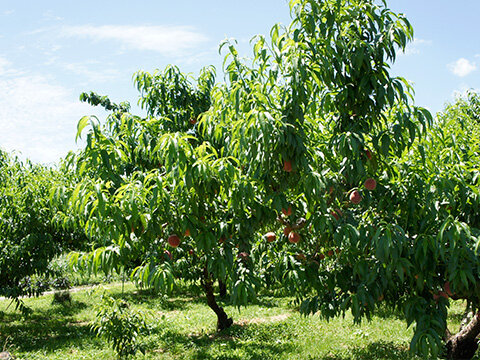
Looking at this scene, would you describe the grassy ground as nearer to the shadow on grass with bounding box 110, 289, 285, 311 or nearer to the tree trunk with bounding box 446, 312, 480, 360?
the shadow on grass with bounding box 110, 289, 285, 311

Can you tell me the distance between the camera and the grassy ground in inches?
263

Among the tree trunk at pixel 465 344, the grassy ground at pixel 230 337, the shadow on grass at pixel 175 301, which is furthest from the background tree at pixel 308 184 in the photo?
the shadow on grass at pixel 175 301

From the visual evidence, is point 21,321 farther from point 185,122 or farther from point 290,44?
point 290,44

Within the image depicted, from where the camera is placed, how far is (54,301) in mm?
12773

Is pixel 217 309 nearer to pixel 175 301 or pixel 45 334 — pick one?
pixel 45 334

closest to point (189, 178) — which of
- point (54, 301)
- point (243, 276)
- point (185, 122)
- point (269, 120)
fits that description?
point (269, 120)

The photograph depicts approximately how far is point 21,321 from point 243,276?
935 cm

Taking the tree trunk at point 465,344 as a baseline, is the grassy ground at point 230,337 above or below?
below

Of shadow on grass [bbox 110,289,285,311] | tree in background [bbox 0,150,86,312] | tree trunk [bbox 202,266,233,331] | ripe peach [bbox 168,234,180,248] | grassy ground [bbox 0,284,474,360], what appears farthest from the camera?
shadow on grass [bbox 110,289,285,311]

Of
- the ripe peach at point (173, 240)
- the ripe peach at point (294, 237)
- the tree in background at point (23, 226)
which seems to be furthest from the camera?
the tree in background at point (23, 226)

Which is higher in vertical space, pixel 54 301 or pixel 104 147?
pixel 104 147

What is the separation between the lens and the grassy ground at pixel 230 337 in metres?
6.67

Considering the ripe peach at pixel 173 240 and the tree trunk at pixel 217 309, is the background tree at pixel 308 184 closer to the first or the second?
the ripe peach at pixel 173 240

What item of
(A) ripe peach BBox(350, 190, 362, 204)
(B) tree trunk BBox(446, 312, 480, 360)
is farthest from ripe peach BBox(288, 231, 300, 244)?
(B) tree trunk BBox(446, 312, 480, 360)
